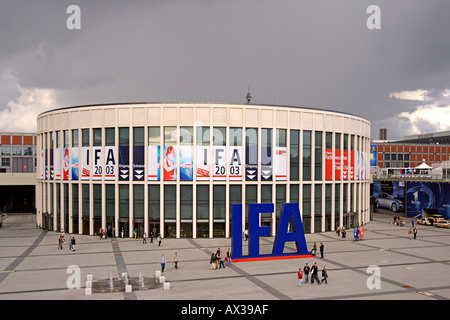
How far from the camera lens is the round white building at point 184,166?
5156 cm

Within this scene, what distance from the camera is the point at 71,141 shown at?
56.0 m

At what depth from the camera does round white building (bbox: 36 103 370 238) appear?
51.6 meters

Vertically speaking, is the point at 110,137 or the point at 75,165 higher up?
the point at 110,137

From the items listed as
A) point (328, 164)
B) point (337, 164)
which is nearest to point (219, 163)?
point (328, 164)

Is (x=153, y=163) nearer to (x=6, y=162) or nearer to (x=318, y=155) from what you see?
(x=318, y=155)

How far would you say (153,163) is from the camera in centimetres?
5188

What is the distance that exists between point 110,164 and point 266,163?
19281 mm

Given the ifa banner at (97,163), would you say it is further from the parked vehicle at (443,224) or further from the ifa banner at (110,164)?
the parked vehicle at (443,224)

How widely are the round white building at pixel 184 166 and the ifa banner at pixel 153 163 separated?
0.40 ft

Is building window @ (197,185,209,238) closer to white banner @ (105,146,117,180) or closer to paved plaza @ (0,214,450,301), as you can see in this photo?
paved plaza @ (0,214,450,301)

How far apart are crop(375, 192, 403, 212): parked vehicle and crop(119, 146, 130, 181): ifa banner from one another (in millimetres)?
54470

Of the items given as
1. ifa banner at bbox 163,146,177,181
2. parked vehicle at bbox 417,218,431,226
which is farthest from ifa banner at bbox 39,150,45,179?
parked vehicle at bbox 417,218,431,226
